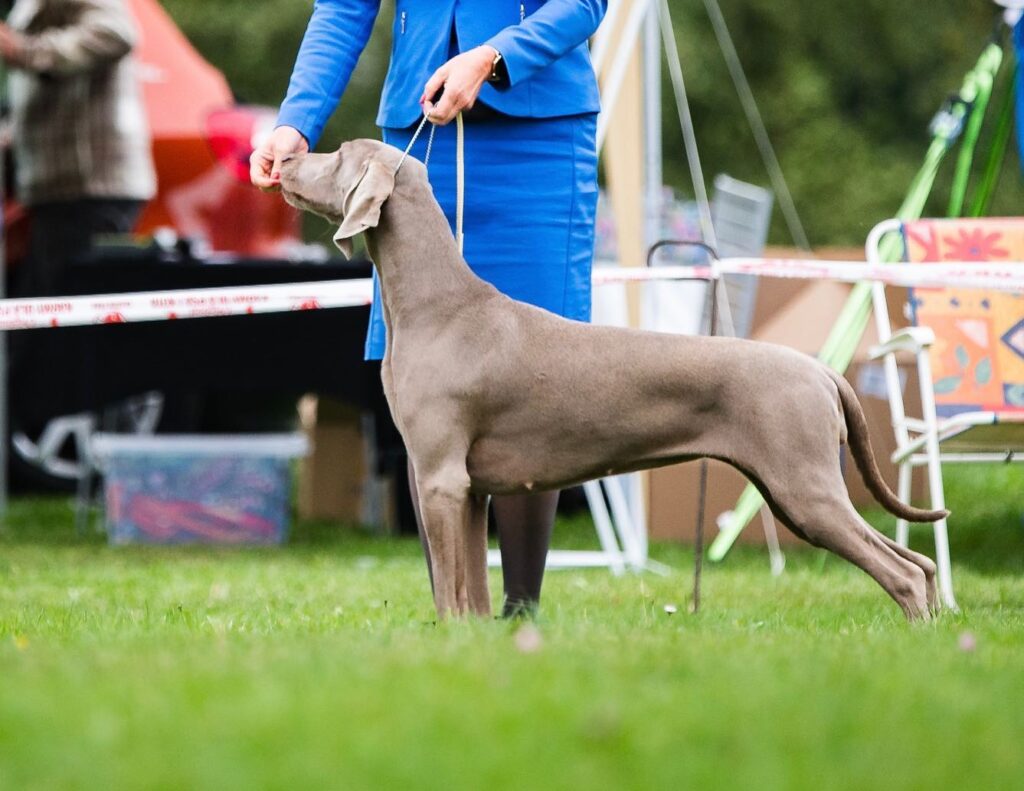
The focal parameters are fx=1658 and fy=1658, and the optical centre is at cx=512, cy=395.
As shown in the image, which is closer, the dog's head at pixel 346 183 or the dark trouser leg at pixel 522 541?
the dog's head at pixel 346 183

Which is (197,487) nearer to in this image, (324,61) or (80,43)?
(80,43)

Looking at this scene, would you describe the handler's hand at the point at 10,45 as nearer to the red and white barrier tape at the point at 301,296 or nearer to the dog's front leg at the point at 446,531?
the red and white barrier tape at the point at 301,296

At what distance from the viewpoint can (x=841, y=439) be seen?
415cm

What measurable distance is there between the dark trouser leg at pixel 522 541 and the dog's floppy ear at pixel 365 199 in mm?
820

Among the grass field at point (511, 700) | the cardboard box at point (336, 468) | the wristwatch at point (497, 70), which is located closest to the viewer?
the grass field at point (511, 700)

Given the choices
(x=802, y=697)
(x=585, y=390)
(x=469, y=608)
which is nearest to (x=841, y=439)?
(x=585, y=390)

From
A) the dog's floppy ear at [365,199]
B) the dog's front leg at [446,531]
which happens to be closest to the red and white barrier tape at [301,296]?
the dog's floppy ear at [365,199]

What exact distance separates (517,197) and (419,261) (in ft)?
1.29

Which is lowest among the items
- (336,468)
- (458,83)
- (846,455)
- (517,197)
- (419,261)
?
(336,468)

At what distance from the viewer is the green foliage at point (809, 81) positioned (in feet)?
68.2

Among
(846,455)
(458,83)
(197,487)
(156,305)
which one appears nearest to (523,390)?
(458,83)

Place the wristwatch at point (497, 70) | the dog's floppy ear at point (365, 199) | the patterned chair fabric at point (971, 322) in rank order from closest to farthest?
the dog's floppy ear at point (365, 199), the wristwatch at point (497, 70), the patterned chair fabric at point (971, 322)

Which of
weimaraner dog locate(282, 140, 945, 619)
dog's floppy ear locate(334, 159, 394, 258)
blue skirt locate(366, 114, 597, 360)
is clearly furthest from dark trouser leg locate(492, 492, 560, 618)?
dog's floppy ear locate(334, 159, 394, 258)

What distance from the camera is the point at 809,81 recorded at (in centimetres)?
2122
